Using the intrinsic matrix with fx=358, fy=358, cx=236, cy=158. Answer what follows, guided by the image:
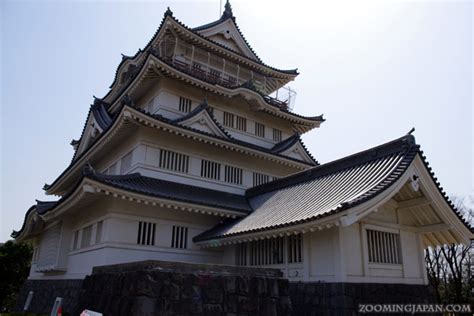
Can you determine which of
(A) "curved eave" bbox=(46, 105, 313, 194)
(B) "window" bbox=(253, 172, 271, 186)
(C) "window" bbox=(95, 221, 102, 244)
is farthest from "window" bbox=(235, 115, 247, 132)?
(C) "window" bbox=(95, 221, 102, 244)

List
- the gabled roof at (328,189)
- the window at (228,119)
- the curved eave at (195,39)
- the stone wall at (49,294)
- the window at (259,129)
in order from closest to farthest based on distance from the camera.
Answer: the gabled roof at (328,189)
the stone wall at (49,294)
the curved eave at (195,39)
the window at (228,119)
the window at (259,129)

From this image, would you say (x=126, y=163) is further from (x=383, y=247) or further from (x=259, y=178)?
(x=383, y=247)

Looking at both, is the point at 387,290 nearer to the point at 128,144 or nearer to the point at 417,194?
the point at 417,194

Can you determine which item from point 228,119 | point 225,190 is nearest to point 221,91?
point 228,119

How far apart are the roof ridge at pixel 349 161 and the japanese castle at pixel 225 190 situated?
0.13ft

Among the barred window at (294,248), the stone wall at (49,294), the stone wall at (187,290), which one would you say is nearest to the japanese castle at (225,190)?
the barred window at (294,248)

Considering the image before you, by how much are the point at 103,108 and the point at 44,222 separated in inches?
262

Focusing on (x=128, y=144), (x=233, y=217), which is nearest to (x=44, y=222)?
(x=128, y=144)

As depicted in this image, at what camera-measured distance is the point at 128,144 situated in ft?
49.9

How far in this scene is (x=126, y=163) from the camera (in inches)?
591

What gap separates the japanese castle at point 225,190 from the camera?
9344 mm

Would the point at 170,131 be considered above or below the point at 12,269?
above

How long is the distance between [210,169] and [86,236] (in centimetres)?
556

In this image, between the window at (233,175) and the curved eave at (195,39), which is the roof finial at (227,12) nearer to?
the curved eave at (195,39)
